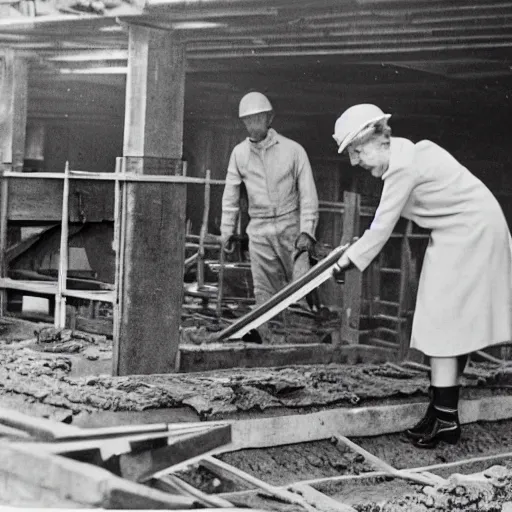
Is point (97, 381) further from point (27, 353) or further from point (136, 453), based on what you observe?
point (136, 453)

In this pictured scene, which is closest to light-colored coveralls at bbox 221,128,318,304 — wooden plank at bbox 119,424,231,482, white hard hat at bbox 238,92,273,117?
white hard hat at bbox 238,92,273,117

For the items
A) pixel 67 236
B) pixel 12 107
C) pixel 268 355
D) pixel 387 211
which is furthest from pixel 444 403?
pixel 12 107

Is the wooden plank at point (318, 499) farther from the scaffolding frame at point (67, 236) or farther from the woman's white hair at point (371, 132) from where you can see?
the scaffolding frame at point (67, 236)

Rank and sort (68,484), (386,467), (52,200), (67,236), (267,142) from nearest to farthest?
(68,484) < (386,467) < (67,236) < (267,142) < (52,200)

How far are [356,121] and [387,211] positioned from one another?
51 cm

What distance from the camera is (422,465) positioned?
6.46m

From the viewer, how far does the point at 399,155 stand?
6.38 m

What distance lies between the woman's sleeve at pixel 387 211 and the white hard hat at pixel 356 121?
Result: 0.96ft

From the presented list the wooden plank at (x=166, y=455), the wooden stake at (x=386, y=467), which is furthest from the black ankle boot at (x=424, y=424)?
the wooden plank at (x=166, y=455)

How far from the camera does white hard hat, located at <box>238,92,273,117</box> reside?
30.1ft

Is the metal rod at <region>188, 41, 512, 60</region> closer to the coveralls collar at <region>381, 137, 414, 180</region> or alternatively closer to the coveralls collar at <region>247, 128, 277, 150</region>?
the coveralls collar at <region>247, 128, 277, 150</region>

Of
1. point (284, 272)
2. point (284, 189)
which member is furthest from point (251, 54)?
point (284, 272)

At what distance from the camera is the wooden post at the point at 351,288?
9961 mm

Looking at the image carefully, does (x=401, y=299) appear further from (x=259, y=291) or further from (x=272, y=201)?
(x=272, y=201)
